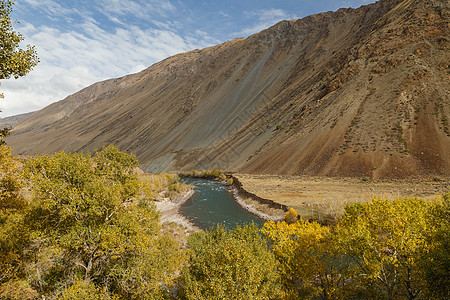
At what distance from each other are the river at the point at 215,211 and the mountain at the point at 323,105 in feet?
69.5

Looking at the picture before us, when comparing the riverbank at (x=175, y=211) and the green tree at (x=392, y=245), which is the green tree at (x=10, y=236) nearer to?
the green tree at (x=392, y=245)

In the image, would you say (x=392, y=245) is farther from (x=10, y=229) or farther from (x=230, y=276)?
(x=10, y=229)

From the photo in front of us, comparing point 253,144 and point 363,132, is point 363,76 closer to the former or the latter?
point 363,132

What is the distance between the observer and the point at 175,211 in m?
48.2

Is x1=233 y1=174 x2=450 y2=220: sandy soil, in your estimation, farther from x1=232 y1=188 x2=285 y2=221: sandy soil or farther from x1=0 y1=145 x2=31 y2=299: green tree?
x1=0 y1=145 x2=31 y2=299: green tree

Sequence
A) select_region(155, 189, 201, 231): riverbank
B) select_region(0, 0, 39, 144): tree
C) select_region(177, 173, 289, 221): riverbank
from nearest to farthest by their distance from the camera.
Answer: select_region(0, 0, 39, 144): tree < select_region(177, 173, 289, 221): riverbank < select_region(155, 189, 201, 231): riverbank

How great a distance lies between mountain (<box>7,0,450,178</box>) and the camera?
51969 millimetres

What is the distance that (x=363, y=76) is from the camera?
70750 millimetres

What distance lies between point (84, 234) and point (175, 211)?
127ft

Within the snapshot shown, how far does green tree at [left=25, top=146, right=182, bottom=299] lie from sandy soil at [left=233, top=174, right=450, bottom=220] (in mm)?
26180

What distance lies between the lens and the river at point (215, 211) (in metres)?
38.2

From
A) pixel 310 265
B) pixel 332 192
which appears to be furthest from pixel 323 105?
pixel 310 265

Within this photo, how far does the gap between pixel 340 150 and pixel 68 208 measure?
199 feet

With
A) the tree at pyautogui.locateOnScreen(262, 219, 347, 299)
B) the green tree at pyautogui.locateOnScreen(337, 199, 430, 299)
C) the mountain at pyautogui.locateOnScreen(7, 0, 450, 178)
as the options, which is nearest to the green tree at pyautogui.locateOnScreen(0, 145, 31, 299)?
the tree at pyautogui.locateOnScreen(262, 219, 347, 299)
